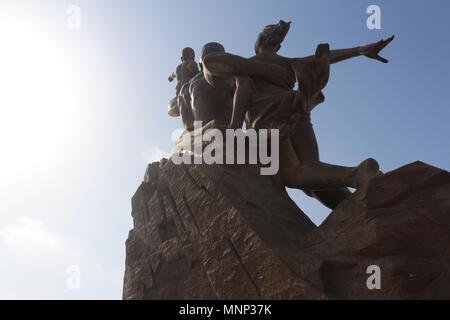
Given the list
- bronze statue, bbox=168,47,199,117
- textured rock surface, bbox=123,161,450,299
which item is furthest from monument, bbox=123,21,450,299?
bronze statue, bbox=168,47,199,117

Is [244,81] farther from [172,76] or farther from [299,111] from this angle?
[172,76]

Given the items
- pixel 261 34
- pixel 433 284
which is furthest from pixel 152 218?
pixel 433 284

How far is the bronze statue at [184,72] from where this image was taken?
7.41m

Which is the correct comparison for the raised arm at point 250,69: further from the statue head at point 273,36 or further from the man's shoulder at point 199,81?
the man's shoulder at point 199,81

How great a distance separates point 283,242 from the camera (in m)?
4.22

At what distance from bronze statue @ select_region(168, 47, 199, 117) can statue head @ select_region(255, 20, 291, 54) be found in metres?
1.62

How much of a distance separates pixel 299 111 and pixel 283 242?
1.63 metres

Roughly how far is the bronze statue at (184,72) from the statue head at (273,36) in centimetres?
162

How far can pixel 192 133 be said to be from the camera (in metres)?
6.16

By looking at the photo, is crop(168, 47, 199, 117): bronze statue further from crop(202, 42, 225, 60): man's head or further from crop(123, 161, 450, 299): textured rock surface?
crop(123, 161, 450, 299): textured rock surface

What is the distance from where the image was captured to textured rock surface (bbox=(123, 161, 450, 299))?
11.7ft

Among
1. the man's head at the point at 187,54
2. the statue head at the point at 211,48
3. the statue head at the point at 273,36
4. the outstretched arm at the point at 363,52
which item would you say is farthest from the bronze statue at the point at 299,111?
the man's head at the point at 187,54
